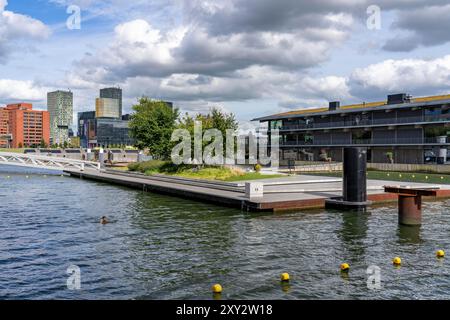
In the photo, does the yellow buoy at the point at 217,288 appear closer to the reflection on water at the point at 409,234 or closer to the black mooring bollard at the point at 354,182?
the reflection on water at the point at 409,234

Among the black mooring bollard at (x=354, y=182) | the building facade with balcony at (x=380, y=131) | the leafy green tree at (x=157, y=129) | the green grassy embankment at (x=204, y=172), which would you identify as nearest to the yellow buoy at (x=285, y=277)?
the black mooring bollard at (x=354, y=182)

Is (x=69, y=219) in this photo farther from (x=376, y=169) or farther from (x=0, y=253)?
(x=376, y=169)

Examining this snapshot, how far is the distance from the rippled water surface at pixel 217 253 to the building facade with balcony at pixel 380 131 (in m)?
43.1

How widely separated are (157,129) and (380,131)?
42621 millimetres

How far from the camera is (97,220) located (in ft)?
89.3

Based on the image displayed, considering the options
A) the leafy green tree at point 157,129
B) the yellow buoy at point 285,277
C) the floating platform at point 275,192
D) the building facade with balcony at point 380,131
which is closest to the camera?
the yellow buoy at point 285,277

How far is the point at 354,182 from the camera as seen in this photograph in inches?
1168

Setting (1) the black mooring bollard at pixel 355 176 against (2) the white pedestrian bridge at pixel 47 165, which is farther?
(2) the white pedestrian bridge at pixel 47 165

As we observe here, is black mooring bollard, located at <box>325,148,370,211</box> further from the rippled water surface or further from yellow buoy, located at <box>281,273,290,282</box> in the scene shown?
yellow buoy, located at <box>281,273,290,282</box>

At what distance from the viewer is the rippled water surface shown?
555 inches

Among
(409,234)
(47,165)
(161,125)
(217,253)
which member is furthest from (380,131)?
(217,253)

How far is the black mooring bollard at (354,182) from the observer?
29.6 m

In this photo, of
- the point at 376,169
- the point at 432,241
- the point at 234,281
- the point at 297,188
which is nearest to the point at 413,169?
the point at 376,169

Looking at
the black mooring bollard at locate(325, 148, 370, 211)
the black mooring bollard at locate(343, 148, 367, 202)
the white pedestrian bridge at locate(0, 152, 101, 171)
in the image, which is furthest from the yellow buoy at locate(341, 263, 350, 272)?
the white pedestrian bridge at locate(0, 152, 101, 171)
